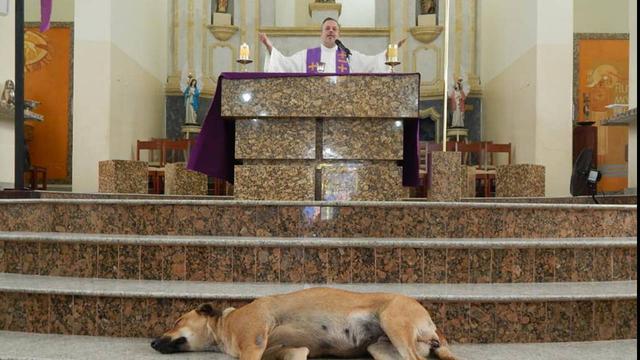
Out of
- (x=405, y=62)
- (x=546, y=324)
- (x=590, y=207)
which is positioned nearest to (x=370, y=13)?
(x=405, y=62)

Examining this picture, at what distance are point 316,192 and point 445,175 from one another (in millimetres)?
1284

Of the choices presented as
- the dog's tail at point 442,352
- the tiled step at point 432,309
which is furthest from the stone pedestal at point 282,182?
the dog's tail at point 442,352

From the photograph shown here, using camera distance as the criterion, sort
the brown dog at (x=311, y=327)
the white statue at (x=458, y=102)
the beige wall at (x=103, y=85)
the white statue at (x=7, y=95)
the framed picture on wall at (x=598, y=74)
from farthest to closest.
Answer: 1. the white statue at (x=458, y=102)
2. the framed picture on wall at (x=598, y=74)
3. the beige wall at (x=103, y=85)
4. the white statue at (x=7, y=95)
5. the brown dog at (x=311, y=327)

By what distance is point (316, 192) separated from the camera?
232 inches

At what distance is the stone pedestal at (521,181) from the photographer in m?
9.52

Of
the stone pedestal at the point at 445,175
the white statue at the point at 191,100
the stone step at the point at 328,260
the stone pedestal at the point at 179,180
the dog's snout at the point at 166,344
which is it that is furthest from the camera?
the white statue at the point at 191,100

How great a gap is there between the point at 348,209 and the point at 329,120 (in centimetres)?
167

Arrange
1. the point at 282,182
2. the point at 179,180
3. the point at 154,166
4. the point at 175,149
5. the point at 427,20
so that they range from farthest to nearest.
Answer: the point at 427,20, the point at 175,149, the point at 154,166, the point at 179,180, the point at 282,182

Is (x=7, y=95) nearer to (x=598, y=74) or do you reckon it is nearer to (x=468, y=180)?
(x=468, y=180)

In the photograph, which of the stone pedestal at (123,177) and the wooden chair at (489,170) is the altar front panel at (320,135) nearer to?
the stone pedestal at (123,177)

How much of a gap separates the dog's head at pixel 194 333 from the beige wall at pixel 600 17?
1143 cm

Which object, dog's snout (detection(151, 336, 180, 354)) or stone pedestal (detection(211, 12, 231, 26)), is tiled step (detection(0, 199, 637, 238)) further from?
stone pedestal (detection(211, 12, 231, 26))

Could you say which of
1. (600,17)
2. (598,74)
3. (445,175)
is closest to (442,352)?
(445,175)

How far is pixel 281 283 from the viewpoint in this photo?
3.85 meters
